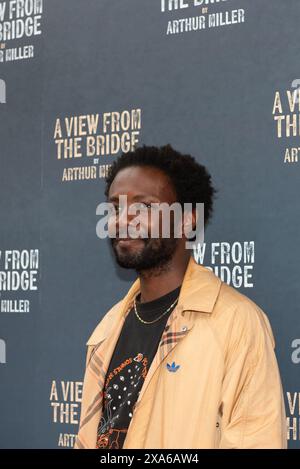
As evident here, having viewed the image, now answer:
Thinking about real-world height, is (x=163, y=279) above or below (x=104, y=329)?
above

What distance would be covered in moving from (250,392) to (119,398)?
0.41m

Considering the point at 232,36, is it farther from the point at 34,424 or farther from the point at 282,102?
the point at 34,424

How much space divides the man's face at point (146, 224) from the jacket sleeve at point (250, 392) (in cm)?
31

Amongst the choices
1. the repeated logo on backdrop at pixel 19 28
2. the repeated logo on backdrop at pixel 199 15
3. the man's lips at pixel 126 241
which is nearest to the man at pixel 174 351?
the man's lips at pixel 126 241

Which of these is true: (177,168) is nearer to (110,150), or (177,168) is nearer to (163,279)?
(163,279)

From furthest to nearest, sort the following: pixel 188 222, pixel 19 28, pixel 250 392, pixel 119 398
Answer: pixel 19 28 → pixel 188 222 → pixel 119 398 → pixel 250 392

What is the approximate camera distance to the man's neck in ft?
7.73

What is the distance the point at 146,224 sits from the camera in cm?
232

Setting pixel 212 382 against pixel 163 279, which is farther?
pixel 163 279

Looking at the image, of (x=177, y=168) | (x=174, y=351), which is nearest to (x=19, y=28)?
(x=177, y=168)

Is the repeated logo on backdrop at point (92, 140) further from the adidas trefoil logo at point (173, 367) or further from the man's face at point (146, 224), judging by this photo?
the adidas trefoil logo at point (173, 367)
